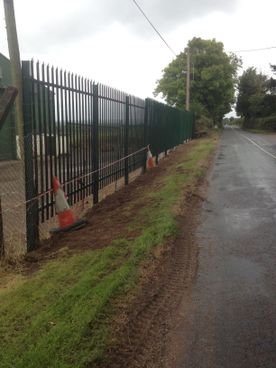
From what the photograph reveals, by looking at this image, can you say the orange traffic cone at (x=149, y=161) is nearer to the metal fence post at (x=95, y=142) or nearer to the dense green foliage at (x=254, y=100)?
the metal fence post at (x=95, y=142)

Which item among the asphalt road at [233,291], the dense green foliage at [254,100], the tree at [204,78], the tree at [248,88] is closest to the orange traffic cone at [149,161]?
the asphalt road at [233,291]

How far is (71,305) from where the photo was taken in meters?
4.11

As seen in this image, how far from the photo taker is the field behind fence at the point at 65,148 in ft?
20.3

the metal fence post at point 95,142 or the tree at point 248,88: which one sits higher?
the tree at point 248,88

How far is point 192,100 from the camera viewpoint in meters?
52.8

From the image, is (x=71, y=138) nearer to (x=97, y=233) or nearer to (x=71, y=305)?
(x=97, y=233)

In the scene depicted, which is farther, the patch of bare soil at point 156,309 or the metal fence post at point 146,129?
the metal fence post at point 146,129

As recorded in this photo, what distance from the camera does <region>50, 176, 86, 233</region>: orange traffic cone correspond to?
693 centimetres

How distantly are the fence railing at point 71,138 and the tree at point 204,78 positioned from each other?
4190cm

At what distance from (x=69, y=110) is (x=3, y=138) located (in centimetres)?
1429

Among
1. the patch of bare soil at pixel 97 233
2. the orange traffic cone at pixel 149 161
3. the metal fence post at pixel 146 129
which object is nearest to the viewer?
the patch of bare soil at pixel 97 233

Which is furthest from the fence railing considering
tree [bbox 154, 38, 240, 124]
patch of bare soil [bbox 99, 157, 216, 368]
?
tree [bbox 154, 38, 240, 124]

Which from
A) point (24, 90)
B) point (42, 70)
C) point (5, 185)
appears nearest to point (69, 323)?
point (24, 90)

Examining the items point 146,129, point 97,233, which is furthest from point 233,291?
point 146,129
